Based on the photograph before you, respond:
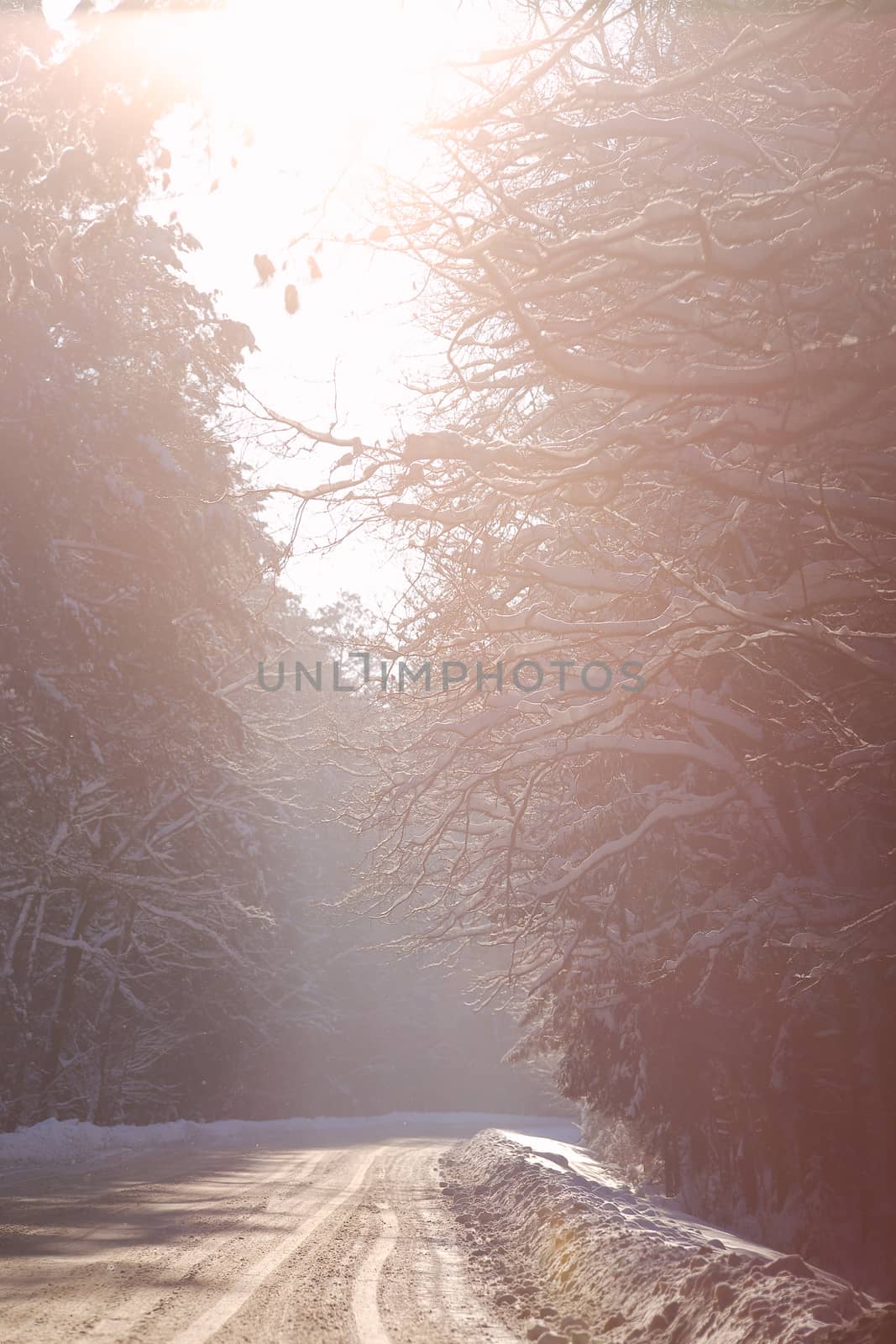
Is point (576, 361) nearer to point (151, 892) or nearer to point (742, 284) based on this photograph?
point (742, 284)

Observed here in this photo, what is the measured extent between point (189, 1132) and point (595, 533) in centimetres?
2456

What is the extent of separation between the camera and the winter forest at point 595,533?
7430mm

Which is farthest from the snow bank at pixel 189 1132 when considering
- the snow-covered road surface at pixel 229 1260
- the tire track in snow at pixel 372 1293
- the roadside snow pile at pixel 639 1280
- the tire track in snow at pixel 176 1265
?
the roadside snow pile at pixel 639 1280

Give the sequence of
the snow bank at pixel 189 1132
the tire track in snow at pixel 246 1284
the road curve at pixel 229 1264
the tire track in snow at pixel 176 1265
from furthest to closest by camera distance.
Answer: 1. the snow bank at pixel 189 1132
2. the road curve at pixel 229 1264
3. the tire track in snow at pixel 176 1265
4. the tire track in snow at pixel 246 1284

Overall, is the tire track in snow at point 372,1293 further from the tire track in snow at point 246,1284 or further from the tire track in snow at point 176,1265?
the tire track in snow at point 176,1265

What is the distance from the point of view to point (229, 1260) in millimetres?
9062

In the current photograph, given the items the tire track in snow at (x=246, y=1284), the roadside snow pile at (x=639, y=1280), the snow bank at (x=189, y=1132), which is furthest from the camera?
the snow bank at (x=189, y=1132)

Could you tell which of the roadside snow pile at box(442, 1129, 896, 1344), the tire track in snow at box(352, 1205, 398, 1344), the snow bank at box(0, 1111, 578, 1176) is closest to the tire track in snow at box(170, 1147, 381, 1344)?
the tire track in snow at box(352, 1205, 398, 1344)

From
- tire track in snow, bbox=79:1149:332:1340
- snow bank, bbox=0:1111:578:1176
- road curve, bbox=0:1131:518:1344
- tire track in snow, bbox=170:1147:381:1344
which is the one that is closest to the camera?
tire track in snow, bbox=170:1147:381:1344

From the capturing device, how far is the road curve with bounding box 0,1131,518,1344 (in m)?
6.56

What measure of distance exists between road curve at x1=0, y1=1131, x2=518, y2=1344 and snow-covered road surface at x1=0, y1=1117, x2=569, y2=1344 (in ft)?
0.06

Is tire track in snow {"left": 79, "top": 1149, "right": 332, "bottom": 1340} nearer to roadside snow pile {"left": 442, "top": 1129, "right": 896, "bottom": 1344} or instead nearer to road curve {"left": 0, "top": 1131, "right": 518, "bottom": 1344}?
road curve {"left": 0, "top": 1131, "right": 518, "bottom": 1344}

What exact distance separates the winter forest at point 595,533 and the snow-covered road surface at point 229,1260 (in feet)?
10.7

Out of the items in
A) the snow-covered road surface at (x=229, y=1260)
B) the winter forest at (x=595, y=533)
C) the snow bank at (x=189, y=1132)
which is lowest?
the snow bank at (x=189, y=1132)
